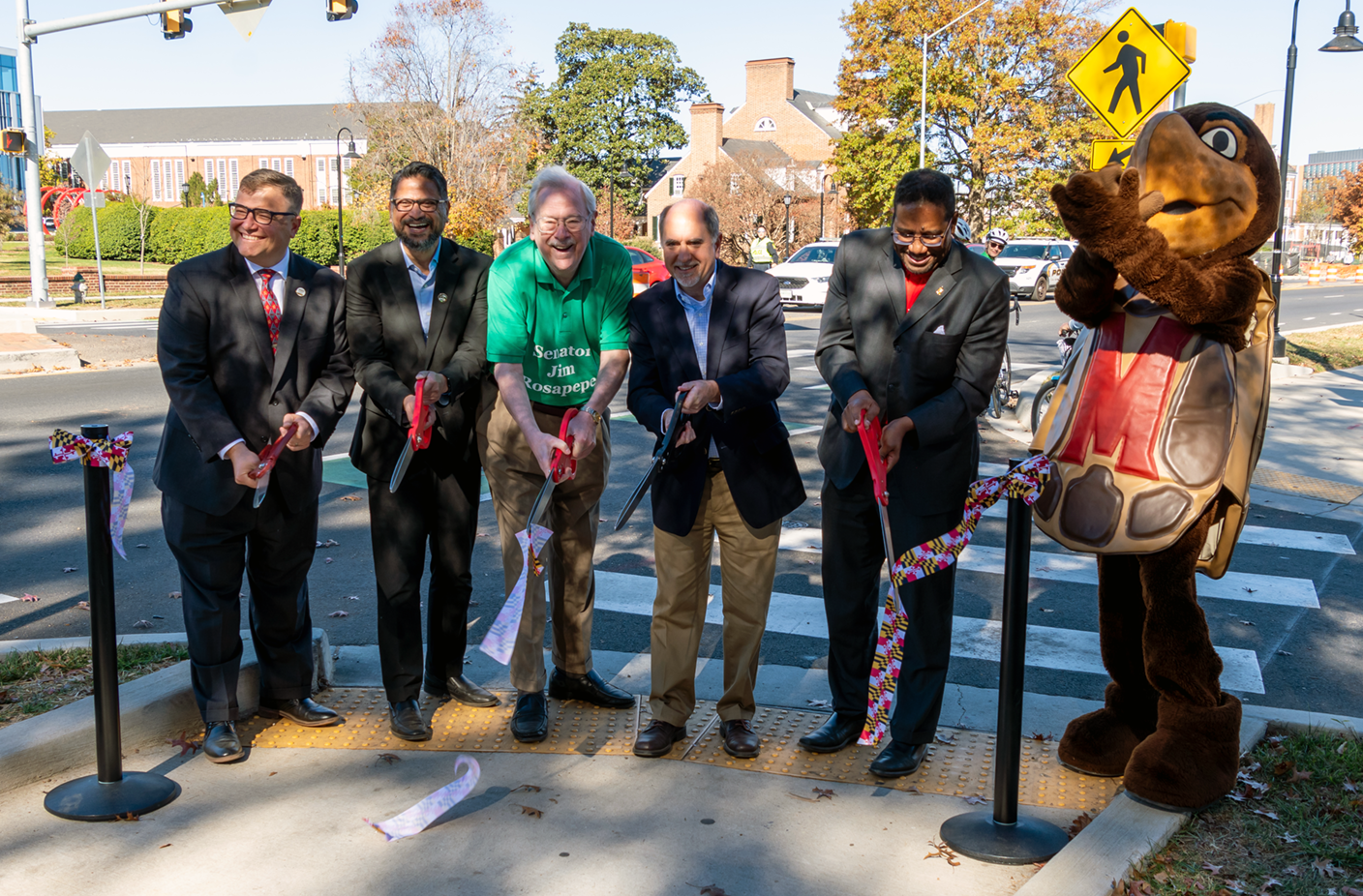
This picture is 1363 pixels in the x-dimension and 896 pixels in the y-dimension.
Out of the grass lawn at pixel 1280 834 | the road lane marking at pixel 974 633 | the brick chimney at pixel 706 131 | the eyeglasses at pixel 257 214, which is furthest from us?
the brick chimney at pixel 706 131

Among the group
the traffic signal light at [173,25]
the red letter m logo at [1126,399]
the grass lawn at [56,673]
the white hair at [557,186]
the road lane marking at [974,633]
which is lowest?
the road lane marking at [974,633]

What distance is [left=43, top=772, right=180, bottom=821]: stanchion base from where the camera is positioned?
351 centimetres

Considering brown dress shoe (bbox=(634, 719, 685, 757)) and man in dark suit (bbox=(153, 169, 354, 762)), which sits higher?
man in dark suit (bbox=(153, 169, 354, 762))

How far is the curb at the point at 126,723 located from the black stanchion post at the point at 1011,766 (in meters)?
2.66

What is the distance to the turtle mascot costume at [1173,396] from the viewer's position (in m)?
3.31

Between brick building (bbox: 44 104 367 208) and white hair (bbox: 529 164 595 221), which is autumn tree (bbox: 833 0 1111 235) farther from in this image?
brick building (bbox: 44 104 367 208)

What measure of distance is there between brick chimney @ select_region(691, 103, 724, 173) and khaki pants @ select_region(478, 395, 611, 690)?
6688cm

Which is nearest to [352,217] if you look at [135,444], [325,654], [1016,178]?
[1016,178]

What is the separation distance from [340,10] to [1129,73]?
12.7 meters

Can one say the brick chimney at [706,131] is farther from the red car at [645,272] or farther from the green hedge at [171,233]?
the red car at [645,272]

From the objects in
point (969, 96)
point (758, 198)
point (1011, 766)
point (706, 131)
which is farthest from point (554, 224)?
point (706, 131)

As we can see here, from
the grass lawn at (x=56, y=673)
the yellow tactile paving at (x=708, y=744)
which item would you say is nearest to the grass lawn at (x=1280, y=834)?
the yellow tactile paving at (x=708, y=744)

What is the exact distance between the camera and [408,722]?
166 inches

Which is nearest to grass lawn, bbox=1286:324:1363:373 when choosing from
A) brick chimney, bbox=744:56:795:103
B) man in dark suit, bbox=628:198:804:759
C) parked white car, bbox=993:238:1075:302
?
parked white car, bbox=993:238:1075:302
